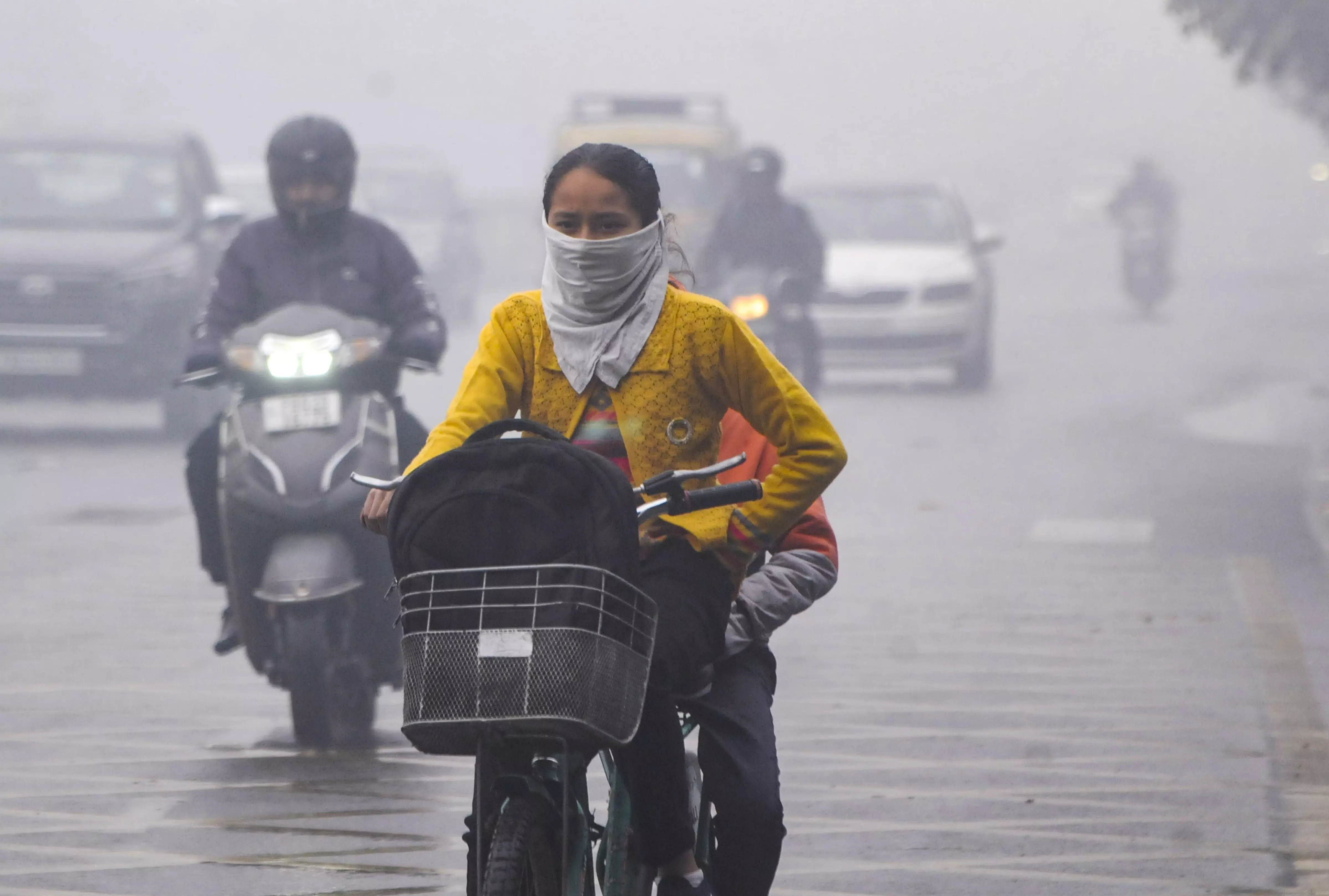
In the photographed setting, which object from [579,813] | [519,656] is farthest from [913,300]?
[519,656]

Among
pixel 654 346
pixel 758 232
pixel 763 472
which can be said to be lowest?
pixel 758 232

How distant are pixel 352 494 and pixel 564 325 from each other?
290 cm

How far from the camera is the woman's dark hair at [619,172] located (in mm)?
3539

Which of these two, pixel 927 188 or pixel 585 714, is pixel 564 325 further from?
pixel 927 188

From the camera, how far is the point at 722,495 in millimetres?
3336

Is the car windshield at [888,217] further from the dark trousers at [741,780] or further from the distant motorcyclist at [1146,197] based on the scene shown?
the dark trousers at [741,780]

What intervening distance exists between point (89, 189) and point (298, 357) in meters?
11.3

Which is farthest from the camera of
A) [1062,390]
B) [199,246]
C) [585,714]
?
[1062,390]

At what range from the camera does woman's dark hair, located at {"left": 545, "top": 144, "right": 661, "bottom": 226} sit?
3.54 m

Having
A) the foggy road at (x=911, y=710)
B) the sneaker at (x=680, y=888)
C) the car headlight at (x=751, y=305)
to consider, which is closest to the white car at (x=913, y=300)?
the car headlight at (x=751, y=305)

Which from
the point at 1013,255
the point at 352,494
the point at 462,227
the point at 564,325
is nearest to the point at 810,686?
the point at 352,494

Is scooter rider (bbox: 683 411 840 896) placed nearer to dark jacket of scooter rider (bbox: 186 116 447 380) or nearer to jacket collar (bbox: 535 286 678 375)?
jacket collar (bbox: 535 286 678 375)

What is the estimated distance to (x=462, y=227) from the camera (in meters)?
28.9

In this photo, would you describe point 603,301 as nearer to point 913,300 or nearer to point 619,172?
point 619,172
